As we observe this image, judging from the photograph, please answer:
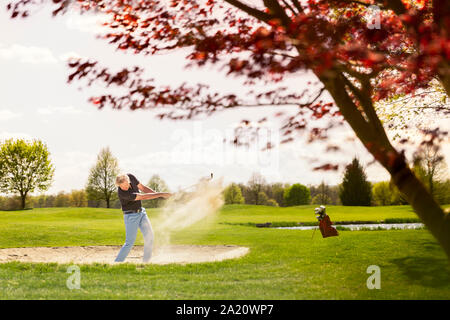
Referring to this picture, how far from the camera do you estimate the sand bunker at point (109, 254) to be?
11231mm

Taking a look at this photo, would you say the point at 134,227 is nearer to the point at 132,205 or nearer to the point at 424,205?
the point at 132,205

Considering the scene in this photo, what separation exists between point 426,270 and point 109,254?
8379mm

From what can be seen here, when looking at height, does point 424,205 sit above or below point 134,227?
above

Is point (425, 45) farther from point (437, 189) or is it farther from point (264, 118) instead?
point (437, 189)

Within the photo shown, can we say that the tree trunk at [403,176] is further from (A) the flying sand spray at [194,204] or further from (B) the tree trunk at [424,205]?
(A) the flying sand spray at [194,204]

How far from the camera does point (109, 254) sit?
12422mm

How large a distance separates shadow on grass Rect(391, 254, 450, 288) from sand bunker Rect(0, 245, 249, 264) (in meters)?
4.09

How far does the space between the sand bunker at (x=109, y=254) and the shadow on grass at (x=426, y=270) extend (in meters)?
4.09

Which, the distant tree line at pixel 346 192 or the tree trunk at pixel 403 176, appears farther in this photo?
the distant tree line at pixel 346 192

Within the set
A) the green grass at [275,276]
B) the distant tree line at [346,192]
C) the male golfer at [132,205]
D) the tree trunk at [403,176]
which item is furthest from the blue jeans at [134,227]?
the distant tree line at [346,192]

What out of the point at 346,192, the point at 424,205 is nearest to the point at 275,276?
the point at 424,205

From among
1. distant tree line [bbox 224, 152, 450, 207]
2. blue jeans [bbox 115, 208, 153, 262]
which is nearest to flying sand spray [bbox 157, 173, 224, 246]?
blue jeans [bbox 115, 208, 153, 262]

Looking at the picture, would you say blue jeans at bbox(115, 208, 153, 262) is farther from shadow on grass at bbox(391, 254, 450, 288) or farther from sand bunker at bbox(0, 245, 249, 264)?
shadow on grass at bbox(391, 254, 450, 288)
